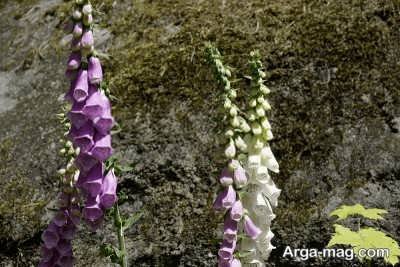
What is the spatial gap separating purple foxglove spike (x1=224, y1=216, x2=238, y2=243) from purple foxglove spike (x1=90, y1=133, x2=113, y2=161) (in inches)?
20.9

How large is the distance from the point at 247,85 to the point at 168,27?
782 millimetres

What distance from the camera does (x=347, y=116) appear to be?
323 cm

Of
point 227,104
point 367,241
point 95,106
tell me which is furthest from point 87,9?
point 367,241

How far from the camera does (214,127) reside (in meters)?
3.25

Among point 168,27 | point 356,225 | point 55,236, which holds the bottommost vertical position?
point 55,236

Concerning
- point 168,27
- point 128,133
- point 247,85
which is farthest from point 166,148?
point 168,27

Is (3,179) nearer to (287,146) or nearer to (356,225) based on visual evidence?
(287,146)

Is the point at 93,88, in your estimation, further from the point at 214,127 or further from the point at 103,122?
the point at 214,127

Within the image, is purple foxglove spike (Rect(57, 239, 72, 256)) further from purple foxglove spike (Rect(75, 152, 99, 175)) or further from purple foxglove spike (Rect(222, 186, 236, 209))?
purple foxglove spike (Rect(222, 186, 236, 209))

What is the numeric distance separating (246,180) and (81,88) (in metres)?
0.70

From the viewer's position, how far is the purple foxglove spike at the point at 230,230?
214 centimetres

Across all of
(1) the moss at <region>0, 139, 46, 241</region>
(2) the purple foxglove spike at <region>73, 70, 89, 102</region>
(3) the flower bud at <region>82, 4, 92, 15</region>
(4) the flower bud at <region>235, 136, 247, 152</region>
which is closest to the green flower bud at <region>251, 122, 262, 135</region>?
(4) the flower bud at <region>235, 136, 247, 152</region>

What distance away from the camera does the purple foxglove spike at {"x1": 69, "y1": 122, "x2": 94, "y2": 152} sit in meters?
2.02

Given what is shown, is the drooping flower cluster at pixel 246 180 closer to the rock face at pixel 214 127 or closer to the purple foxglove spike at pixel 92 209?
the purple foxglove spike at pixel 92 209
